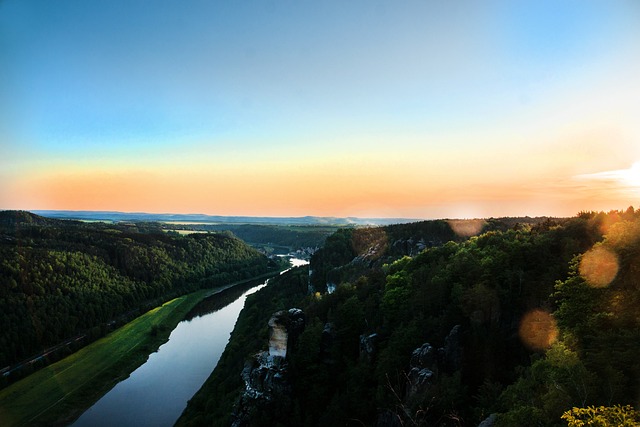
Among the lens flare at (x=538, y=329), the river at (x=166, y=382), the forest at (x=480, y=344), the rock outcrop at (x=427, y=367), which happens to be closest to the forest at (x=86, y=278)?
the river at (x=166, y=382)

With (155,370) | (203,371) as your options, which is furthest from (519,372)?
(155,370)

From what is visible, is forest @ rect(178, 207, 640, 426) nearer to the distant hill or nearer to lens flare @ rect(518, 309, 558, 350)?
lens flare @ rect(518, 309, 558, 350)

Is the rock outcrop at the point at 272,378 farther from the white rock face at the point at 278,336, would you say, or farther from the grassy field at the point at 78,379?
the grassy field at the point at 78,379

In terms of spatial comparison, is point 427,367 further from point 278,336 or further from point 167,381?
point 167,381

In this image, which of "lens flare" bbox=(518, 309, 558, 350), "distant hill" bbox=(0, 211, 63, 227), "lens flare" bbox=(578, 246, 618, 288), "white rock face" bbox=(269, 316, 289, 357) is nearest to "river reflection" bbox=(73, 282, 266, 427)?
"white rock face" bbox=(269, 316, 289, 357)

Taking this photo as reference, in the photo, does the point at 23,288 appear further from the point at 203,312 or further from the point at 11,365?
the point at 203,312

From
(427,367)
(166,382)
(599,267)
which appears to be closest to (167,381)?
(166,382)
